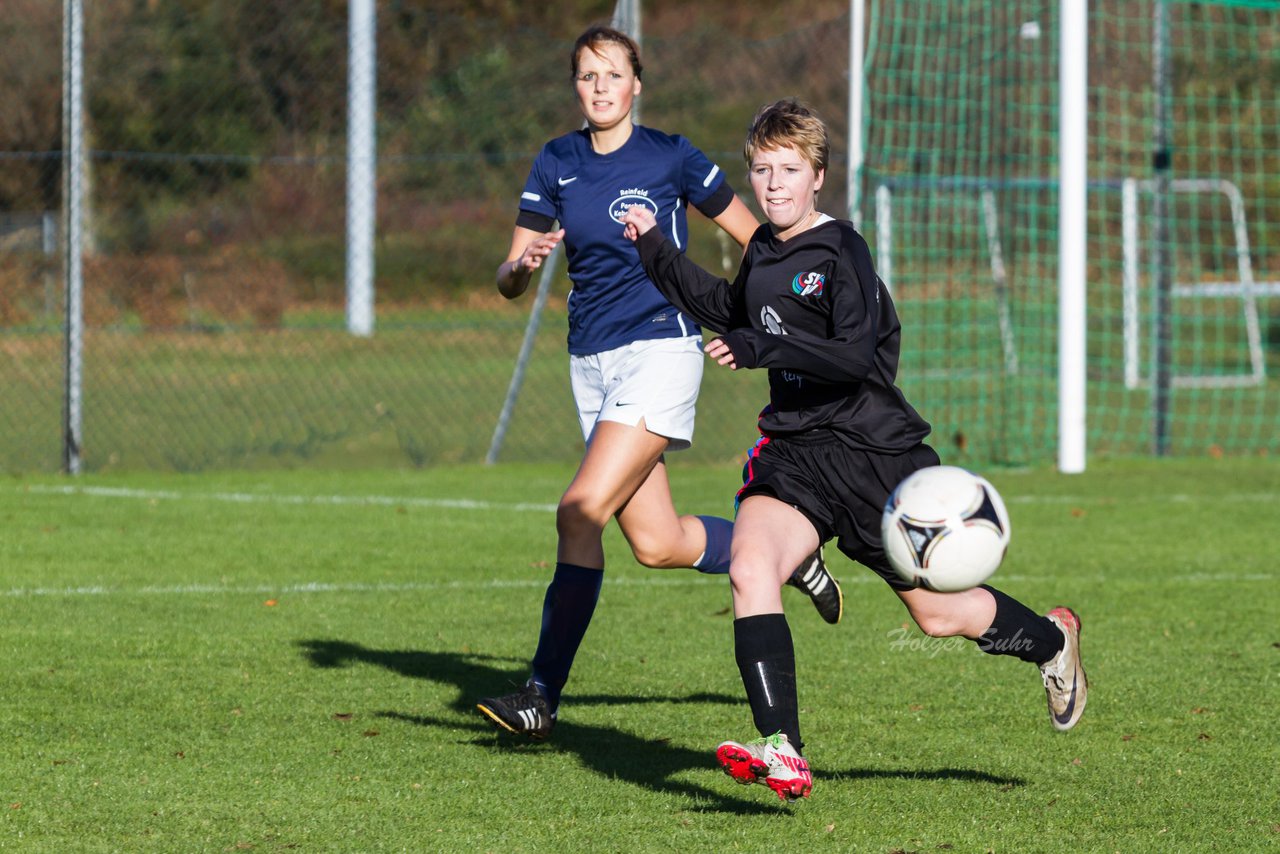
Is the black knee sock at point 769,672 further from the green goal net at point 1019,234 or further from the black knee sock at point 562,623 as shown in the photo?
the green goal net at point 1019,234

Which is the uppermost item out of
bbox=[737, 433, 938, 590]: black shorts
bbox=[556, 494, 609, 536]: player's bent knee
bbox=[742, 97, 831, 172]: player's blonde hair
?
bbox=[742, 97, 831, 172]: player's blonde hair

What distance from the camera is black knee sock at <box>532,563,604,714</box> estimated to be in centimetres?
512

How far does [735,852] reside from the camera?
4.04 meters

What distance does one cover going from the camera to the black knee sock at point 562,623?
5.12 metres

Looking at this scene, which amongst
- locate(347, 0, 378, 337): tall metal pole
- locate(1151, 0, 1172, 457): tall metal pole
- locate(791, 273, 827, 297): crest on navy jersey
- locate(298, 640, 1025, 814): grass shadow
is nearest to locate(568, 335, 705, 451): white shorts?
locate(791, 273, 827, 297): crest on navy jersey

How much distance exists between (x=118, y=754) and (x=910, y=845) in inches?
88.3

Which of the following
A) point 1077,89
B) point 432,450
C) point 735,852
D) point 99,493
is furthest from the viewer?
point 432,450

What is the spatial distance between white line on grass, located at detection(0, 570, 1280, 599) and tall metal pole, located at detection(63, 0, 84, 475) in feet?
12.6

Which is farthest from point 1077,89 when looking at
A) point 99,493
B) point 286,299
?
point 286,299

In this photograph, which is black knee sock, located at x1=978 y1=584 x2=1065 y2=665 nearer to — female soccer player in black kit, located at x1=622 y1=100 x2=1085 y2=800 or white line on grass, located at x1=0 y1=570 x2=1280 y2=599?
female soccer player in black kit, located at x1=622 y1=100 x2=1085 y2=800

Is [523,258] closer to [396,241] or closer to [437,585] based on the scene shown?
[437,585]

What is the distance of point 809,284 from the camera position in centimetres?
453

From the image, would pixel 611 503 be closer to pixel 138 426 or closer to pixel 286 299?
pixel 138 426

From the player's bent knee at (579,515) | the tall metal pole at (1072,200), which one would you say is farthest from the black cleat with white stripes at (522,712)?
the tall metal pole at (1072,200)
